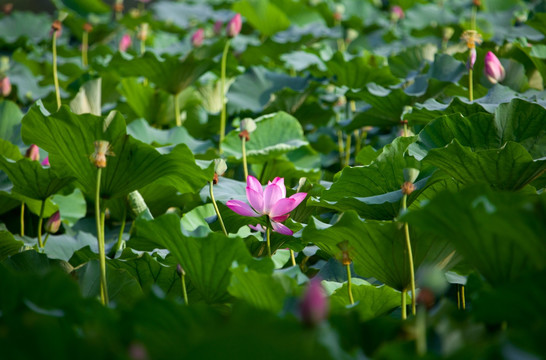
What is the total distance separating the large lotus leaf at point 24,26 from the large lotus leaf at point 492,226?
317 cm

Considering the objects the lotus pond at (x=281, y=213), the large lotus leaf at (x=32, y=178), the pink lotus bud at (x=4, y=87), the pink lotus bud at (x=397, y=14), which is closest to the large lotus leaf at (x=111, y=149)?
the lotus pond at (x=281, y=213)

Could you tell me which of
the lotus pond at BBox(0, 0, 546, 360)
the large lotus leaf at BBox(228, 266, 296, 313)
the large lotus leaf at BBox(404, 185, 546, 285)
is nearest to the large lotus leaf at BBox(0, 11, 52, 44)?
the lotus pond at BBox(0, 0, 546, 360)

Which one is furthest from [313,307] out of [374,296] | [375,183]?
[375,183]

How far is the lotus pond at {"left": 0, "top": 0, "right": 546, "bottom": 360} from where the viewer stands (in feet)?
2.14

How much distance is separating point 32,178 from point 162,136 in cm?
45

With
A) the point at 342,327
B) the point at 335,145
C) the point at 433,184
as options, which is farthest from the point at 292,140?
the point at 342,327

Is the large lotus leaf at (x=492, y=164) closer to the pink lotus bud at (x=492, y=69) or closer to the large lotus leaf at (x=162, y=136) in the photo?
the pink lotus bud at (x=492, y=69)

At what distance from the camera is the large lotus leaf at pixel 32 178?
137 centimetres

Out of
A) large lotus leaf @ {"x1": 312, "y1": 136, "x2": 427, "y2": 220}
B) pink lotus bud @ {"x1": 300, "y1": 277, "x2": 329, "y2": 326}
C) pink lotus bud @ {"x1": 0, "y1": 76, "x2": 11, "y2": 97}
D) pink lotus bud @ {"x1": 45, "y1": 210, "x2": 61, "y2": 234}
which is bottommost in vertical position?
pink lotus bud @ {"x1": 45, "y1": 210, "x2": 61, "y2": 234}

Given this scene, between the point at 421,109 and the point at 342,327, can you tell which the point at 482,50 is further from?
the point at 342,327

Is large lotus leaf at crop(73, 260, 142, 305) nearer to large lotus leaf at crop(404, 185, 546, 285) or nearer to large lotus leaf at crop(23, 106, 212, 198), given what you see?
large lotus leaf at crop(23, 106, 212, 198)

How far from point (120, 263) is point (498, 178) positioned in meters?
0.63

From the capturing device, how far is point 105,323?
0.69 meters

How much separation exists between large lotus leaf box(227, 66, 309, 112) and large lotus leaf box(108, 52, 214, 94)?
12 centimetres
